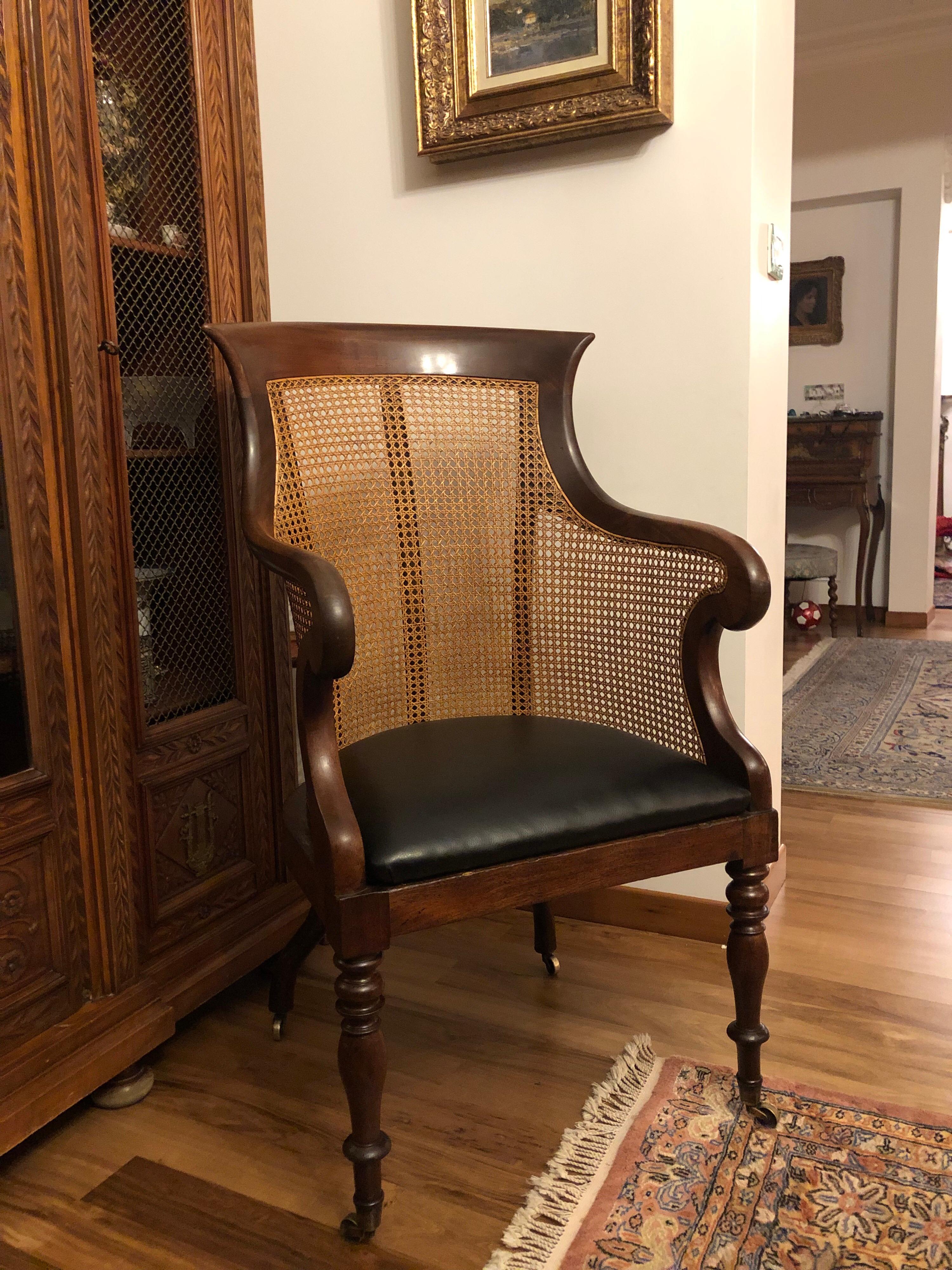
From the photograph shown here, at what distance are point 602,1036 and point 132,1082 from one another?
68cm

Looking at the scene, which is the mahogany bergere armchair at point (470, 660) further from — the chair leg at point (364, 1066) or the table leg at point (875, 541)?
the table leg at point (875, 541)

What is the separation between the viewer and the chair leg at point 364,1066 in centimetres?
108

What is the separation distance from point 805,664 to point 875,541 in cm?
131

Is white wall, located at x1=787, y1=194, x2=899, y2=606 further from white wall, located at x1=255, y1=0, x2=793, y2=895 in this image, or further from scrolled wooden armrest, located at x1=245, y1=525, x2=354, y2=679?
scrolled wooden armrest, located at x1=245, y1=525, x2=354, y2=679

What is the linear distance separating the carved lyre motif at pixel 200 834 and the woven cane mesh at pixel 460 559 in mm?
283

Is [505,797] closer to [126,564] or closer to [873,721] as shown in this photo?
[126,564]

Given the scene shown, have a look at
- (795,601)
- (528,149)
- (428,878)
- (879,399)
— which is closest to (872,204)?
(879,399)

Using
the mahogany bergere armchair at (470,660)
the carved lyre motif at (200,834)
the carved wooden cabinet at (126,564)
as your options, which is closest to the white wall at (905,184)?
the mahogany bergere armchair at (470,660)

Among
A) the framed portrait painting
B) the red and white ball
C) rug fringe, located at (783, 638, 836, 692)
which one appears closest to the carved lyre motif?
rug fringe, located at (783, 638, 836, 692)

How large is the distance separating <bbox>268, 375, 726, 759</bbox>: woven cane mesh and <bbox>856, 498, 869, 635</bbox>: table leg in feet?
12.2

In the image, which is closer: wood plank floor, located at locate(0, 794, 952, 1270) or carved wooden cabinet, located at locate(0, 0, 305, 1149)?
wood plank floor, located at locate(0, 794, 952, 1270)

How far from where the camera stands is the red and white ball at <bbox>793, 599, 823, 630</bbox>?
4.75 m

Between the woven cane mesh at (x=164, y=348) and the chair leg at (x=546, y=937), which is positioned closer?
the woven cane mesh at (x=164, y=348)

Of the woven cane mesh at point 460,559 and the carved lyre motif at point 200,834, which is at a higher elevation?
the woven cane mesh at point 460,559
